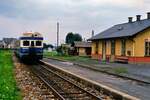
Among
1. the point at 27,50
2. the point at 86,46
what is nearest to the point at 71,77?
the point at 27,50

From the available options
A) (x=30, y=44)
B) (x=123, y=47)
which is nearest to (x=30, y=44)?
(x=30, y=44)

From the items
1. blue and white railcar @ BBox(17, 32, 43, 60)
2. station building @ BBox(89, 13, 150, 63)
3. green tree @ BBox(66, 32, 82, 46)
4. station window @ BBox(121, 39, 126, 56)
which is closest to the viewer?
blue and white railcar @ BBox(17, 32, 43, 60)

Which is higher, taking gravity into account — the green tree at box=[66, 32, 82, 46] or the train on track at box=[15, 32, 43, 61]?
the green tree at box=[66, 32, 82, 46]

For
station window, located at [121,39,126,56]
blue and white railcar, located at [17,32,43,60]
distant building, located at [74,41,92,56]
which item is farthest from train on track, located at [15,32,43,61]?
distant building, located at [74,41,92,56]

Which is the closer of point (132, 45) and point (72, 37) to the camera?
point (132, 45)

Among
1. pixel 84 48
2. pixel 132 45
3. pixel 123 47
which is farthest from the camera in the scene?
pixel 84 48

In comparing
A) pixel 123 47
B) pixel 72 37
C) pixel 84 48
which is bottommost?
pixel 84 48

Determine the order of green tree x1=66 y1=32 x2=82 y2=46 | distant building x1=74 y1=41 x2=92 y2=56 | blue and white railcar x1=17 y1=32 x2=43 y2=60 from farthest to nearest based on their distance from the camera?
green tree x1=66 y1=32 x2=82 y2=46 < distant building x1=74 y1=41 x2=92 y2=56 < blue and white railcar x1=17 y1=32 x2=43 y2=60

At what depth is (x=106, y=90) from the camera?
15016mm

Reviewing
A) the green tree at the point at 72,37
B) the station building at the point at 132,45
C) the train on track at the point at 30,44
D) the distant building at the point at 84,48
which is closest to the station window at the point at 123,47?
the station building at the point at 132,45

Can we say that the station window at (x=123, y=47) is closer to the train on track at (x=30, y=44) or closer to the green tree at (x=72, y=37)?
the train on track at (x=30, y=44)

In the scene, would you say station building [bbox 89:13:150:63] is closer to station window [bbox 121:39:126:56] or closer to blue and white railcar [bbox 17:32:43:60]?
station window [bbox 121:39:126:56]

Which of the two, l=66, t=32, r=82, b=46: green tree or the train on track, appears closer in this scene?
the train on track

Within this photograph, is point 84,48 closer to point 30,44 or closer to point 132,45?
point 132,45
